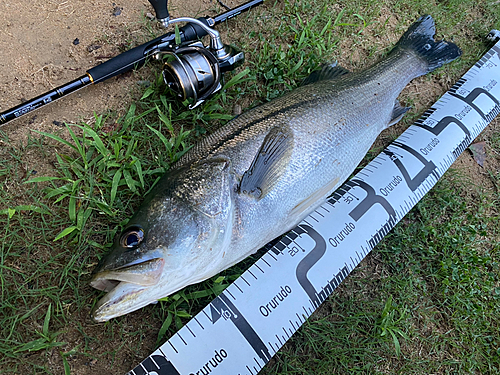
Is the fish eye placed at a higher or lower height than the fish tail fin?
lower

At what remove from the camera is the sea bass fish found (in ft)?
5.96

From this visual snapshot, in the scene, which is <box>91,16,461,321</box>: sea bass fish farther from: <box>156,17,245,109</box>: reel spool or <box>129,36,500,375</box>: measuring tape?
<box>156,17,245,109</box>: reel spool

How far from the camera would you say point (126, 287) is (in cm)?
175

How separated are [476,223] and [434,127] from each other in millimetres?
1035

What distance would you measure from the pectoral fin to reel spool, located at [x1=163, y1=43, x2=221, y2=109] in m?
0.77

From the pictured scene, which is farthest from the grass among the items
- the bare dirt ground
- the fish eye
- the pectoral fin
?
the pectoral fin

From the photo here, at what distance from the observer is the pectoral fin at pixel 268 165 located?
2152 millimetres

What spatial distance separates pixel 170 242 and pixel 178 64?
1482 mm

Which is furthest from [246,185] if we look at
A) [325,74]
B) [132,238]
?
[325,74]

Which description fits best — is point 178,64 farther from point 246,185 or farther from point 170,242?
point 170,242

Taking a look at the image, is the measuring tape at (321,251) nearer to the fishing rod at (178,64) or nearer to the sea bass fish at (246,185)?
the sea bass fish at (246,185)

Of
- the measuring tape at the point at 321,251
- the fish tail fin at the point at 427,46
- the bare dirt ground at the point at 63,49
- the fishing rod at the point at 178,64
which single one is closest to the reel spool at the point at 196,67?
the fishing rod at the point at 178,64

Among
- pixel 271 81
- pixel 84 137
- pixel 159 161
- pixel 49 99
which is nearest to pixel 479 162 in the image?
pixel 271 81

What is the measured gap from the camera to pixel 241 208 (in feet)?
7.00
